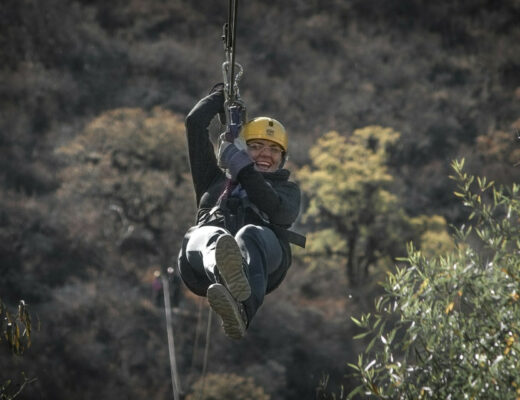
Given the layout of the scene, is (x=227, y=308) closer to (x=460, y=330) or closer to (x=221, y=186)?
(x=221, y=186)

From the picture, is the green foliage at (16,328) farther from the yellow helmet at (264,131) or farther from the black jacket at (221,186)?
the yellow helmet at (264,131)

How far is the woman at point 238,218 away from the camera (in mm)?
4945

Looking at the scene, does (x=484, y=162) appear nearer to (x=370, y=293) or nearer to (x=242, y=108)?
(x=370, y=293)

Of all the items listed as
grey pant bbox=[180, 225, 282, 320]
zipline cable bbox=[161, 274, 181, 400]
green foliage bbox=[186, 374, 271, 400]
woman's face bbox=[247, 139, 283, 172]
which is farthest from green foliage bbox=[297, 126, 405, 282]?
grey pant bbox=[180, 225, 282, 320]

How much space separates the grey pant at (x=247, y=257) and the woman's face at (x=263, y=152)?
2.12ft

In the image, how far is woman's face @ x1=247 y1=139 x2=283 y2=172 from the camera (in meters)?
5.97

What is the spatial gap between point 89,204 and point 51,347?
751cm

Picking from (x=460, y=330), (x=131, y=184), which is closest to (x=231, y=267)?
(x=460, y=330)

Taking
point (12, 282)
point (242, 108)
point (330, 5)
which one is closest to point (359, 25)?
point (330, 5)

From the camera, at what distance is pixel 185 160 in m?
37.5

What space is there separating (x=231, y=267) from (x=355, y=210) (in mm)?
31592

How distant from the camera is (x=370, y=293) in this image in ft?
116

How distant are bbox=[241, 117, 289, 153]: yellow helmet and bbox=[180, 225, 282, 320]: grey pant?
74cm

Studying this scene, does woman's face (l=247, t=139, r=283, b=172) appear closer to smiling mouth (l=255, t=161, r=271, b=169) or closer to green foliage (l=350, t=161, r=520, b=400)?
smiling mouth (l=255, t=161, r=271, b=169)
